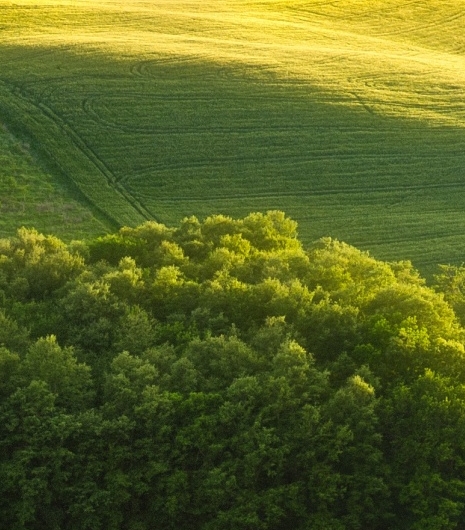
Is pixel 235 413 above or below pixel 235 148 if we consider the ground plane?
below

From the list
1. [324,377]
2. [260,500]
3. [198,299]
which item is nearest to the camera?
[260,500]

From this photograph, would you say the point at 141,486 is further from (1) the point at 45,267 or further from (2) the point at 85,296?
(1) the point at 45,267

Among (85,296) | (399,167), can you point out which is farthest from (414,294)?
(399,167)

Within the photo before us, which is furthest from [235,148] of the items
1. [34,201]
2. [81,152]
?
[34,201]

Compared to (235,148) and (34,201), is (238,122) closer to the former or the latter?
(235,148)

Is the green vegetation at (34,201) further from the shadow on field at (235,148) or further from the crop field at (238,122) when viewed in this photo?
the shadow on field at (235,148)

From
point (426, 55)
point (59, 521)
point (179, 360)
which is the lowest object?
point (59, 521)
